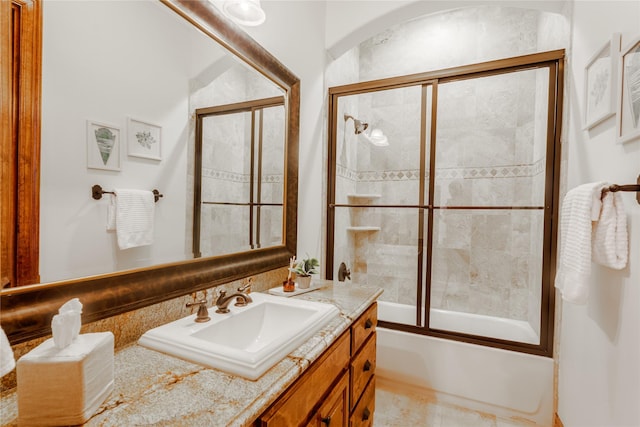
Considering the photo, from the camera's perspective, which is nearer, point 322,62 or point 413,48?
point 322,62

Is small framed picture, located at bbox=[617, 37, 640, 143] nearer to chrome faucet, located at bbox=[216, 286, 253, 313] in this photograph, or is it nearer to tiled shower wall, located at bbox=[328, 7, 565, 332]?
tiled shower wall, located at bbox=[328, 7, 565, 332]

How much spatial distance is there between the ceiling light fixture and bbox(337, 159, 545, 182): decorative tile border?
140 centimetres

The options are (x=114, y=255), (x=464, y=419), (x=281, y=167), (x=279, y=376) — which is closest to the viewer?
(x=279, y=376)

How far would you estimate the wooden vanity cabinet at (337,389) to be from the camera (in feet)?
2.60

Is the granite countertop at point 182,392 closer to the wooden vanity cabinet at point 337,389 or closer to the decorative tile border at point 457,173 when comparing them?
the wooden vanity cabinet at point 337,389

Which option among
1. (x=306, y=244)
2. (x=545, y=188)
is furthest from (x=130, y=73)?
(x=545, y=188)

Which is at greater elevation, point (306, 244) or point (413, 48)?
point (413, 48)

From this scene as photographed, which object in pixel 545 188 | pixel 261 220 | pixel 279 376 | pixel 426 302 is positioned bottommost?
pixel 426 302

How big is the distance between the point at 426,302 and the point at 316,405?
1.62 meters

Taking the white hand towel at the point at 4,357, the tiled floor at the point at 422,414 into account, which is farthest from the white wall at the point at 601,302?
the white hand towel at the point at 4,357

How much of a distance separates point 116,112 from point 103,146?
11cm

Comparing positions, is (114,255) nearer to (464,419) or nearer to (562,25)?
(464,419)

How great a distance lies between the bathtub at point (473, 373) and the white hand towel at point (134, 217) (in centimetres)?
184

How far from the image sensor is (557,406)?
180 cm
